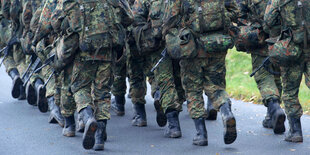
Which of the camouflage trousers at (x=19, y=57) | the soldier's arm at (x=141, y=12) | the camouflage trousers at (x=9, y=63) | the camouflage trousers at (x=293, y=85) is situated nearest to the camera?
the camouflage trousers at (x=293, y=85)

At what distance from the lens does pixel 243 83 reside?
44.3 ft

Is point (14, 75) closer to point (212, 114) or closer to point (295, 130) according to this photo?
point (212, 114)

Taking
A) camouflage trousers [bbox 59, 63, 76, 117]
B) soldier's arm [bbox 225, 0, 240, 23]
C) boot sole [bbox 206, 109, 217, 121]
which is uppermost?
soldier's arm [bbox 225, 0, 240, 23]

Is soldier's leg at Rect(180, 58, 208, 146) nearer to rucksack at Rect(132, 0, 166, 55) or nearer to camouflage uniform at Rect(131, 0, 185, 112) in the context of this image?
camouflage uniform at Rect(131, 0, 185, 112)

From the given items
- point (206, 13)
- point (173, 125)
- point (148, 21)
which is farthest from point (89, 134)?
point (148, 21)

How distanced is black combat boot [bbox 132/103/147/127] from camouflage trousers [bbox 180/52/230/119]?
5.98 feet

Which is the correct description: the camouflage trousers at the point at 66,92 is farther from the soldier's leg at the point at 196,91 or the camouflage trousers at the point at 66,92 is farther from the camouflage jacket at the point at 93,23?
the soldier's leg at the point at 196,91

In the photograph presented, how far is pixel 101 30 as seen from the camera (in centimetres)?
760

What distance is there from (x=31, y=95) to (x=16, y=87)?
2.74 feet

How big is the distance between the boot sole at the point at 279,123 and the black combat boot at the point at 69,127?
2913 mm

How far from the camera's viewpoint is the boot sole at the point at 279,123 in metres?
8.16

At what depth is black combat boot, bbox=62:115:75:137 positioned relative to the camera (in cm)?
868

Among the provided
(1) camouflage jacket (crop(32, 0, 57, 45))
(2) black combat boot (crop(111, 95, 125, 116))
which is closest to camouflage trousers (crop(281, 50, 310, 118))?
(1) camouflage jacket (crop(32, 0, 57, 45))

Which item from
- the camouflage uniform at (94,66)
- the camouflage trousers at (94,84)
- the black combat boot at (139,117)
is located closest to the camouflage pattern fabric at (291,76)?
the camouflage uniform at (94,66)
